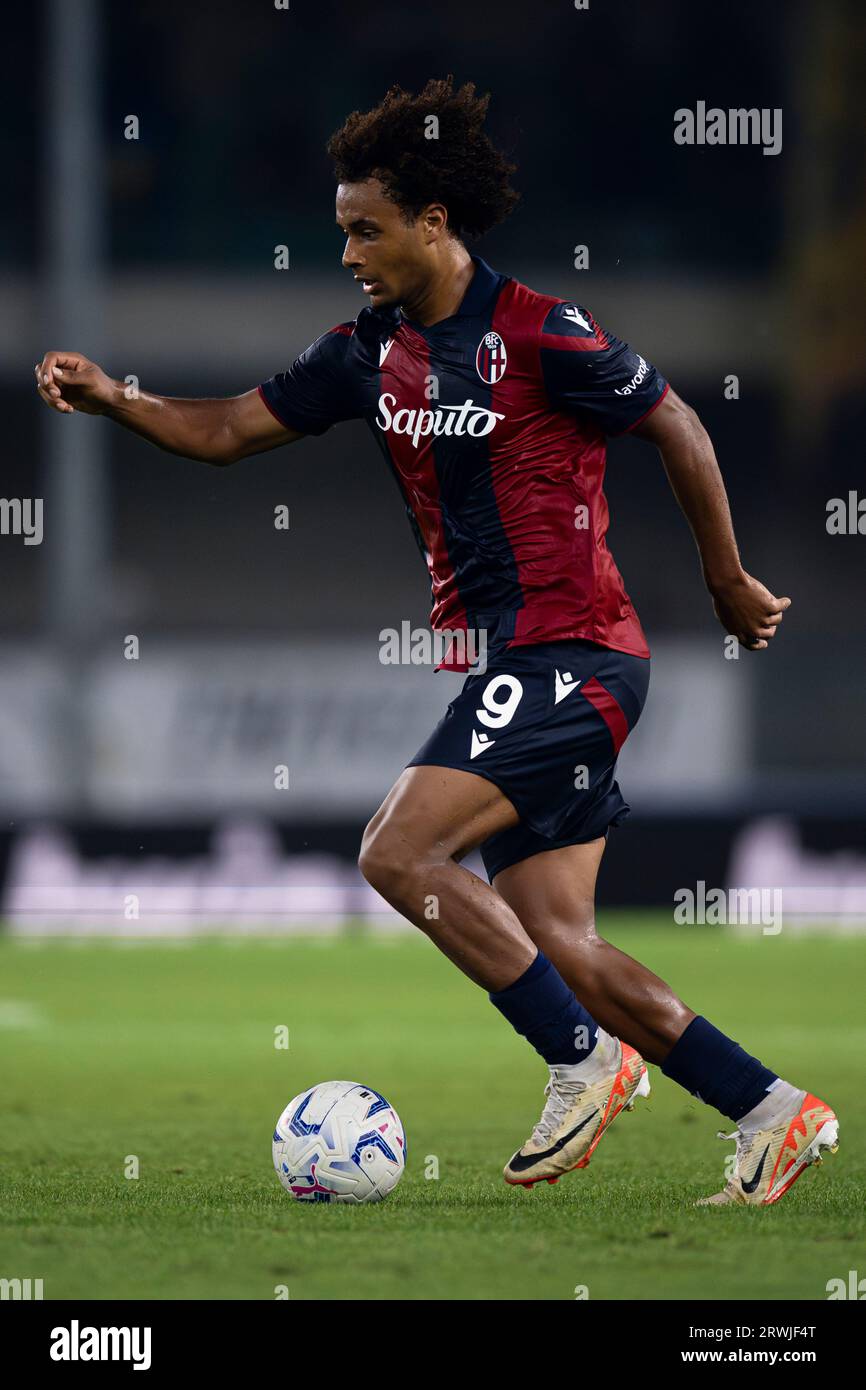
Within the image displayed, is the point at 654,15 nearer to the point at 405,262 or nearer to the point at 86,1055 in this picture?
the point at 86,1055

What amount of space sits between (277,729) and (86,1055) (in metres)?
6.66

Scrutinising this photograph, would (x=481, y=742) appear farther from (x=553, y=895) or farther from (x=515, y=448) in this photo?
(x=515, y=448)

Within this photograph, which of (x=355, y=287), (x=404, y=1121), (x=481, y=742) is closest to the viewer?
(x=481, y=742)

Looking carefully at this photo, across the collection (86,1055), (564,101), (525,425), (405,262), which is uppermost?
(564,101)

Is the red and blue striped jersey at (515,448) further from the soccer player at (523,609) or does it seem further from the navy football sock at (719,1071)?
the navy football sock at (719,1071)

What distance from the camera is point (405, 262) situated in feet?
13.6

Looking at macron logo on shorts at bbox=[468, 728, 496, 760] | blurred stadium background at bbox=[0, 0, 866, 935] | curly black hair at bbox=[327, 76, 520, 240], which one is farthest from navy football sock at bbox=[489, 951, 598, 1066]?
blurred stadium background at bbox=[0, 0, 866, 935]

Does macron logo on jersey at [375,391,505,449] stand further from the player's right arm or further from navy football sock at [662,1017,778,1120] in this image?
navy football sock at [662,1017,778,1120]

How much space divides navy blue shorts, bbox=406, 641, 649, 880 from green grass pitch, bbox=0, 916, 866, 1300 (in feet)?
2.60

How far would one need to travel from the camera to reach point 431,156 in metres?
4.18

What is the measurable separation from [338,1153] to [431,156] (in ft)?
6.77

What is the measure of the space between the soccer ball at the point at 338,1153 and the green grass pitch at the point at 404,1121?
6 centimetres

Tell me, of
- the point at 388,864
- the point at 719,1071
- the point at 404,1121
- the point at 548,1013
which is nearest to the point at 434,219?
the point at 388,864

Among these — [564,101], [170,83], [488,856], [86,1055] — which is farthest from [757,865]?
[170,83]
